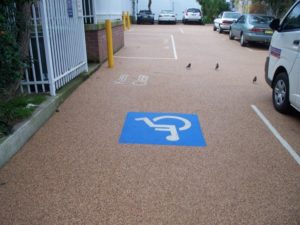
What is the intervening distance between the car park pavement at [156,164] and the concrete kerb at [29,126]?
11 cm

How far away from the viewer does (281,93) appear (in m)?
5.57

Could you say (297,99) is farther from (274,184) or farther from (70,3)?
(70,3)

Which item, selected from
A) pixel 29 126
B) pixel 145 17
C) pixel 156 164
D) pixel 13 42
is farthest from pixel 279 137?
pixel 145 17

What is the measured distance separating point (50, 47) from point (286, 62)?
165 inches

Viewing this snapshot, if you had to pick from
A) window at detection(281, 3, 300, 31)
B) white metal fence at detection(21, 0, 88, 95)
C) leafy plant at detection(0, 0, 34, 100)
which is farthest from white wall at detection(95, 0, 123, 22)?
window at detection(281, 3, 300, 31)

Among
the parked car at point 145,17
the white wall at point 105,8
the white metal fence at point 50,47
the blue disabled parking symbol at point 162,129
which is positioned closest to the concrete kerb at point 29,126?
the white metal fence at point 50,47

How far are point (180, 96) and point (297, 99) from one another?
98.8 inches

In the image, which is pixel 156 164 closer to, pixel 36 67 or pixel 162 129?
pixel 162 129

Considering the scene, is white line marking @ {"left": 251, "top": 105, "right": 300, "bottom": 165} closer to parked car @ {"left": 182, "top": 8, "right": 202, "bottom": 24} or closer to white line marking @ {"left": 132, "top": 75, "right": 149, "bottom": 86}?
white line marking @ {"left": 132, "top": 75, "right": 149, "bottom": 86}

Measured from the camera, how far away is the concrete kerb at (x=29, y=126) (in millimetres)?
3781

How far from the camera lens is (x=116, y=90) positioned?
7094 mm

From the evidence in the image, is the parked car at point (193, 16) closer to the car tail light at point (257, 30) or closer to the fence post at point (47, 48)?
the car tail light at point (257, 30)

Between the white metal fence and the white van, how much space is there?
4125 mm

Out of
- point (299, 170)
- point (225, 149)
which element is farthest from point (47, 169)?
point (299, 170)
